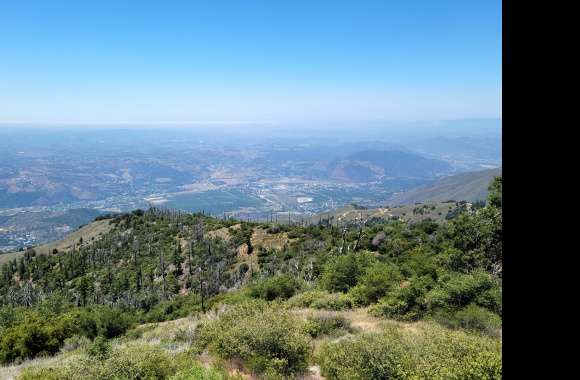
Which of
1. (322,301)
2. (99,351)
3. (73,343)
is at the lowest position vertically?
(73,343)

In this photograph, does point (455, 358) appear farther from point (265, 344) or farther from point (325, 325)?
point (325, 325)

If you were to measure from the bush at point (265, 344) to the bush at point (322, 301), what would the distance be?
278 inches

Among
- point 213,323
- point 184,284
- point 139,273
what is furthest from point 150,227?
point 213,323

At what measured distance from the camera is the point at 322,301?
76.0 feet

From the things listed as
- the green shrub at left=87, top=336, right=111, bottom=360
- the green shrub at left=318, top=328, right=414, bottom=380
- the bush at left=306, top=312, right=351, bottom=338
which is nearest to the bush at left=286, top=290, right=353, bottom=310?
the bush at left=306, top=312, right=351, bottom=338

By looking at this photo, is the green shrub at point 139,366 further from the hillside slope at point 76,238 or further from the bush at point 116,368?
the hillside slope at point 76,238

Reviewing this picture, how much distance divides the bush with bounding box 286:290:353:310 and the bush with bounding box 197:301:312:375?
7.06m

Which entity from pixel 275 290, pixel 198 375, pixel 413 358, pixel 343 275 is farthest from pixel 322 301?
pixel 198 375

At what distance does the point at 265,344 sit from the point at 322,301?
30.9 feet

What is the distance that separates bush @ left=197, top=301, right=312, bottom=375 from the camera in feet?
44.6

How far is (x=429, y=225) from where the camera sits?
55.8 m

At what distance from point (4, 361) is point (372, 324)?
18098mm
